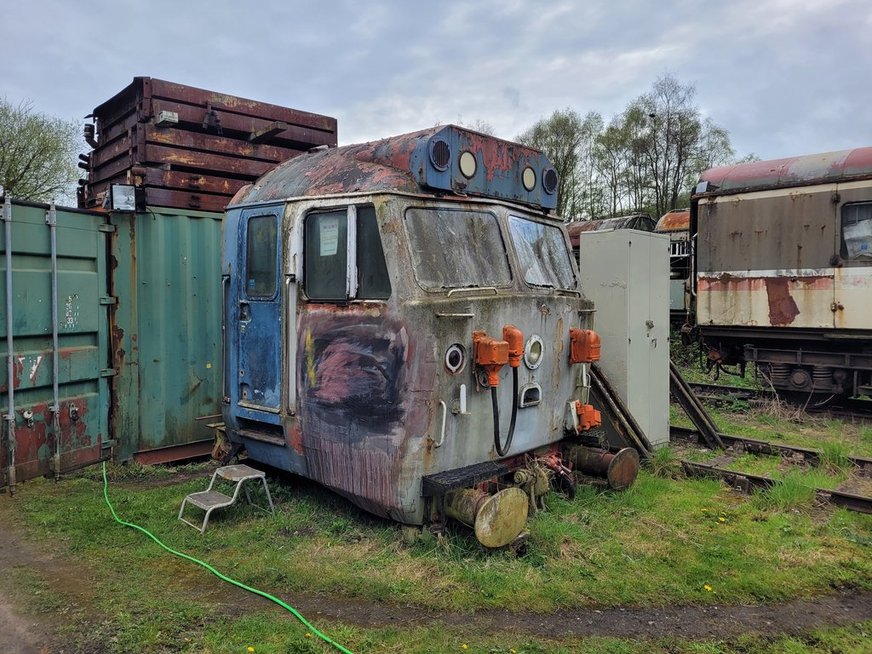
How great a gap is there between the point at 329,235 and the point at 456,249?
90 centimetres

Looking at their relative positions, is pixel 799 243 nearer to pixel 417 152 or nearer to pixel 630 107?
pixel 417 152

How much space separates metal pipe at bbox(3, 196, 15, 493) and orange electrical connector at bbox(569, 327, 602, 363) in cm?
446

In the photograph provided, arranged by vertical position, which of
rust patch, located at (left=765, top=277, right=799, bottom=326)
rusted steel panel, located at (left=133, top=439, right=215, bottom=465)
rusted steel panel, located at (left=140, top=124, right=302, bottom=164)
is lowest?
rusted steel panel, located at (left=133, top=439, right=215, bottom=465)

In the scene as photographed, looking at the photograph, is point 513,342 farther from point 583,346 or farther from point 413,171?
point 413,171

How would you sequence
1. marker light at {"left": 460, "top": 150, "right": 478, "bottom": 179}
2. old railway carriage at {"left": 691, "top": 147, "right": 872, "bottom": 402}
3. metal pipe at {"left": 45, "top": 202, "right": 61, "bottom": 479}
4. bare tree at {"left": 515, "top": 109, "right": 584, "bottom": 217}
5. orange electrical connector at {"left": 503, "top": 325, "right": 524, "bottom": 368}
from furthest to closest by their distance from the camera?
bare tree at {"left": 515, "top": 109, "right": 584, "bottom": 217} < old railway carriage at {"left": 691, "top": 147, "right": 872, "bottom": 402} < metal pipe at {"left": 45, "top": 202, "right": 61, "bottom": 479} < marker light at {"left": 460, "top": 150, "right": 478, "bottom": 179} < orange electrical connector at {"left": 503, "top": 325, "right": 524, "bottom": 368}

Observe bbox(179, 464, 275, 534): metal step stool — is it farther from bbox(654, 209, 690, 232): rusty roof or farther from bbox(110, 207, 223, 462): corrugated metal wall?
bbox(654, 209, 690, 232): rusty roof

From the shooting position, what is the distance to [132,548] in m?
4.32

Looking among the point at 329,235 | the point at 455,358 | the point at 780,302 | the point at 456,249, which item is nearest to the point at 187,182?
the point at 329,235

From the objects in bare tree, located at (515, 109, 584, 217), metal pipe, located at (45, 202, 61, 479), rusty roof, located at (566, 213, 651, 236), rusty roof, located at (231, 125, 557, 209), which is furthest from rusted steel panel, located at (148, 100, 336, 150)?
bare tree, located at (515, 109, 584, 217)

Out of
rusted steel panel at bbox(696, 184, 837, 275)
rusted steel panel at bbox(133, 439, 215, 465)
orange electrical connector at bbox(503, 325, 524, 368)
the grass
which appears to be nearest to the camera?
the grass

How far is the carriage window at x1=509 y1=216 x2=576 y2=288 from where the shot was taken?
4867 millimetres

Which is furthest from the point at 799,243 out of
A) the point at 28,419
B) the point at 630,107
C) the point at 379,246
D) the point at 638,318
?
the point at 630,107

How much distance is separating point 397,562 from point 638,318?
3.76 meters

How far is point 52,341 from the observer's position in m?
5.43
